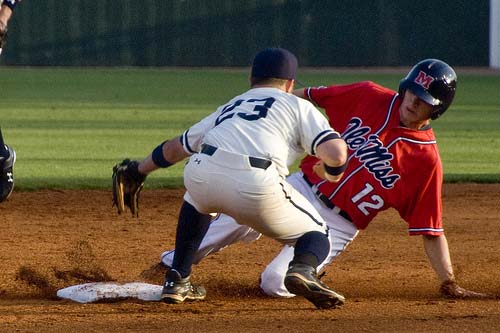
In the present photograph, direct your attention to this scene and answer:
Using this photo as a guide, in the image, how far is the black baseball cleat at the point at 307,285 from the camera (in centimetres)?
456

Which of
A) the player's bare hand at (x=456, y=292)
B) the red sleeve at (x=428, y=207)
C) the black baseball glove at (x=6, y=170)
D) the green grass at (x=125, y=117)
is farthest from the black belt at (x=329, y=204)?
the green grass at (x=125, y=117)

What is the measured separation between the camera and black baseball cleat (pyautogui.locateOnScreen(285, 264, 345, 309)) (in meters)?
4.56

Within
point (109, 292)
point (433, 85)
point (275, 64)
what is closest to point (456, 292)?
point (433, 85)

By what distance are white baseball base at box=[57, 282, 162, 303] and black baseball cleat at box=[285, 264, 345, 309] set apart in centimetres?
87

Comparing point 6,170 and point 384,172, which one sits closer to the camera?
point 384,172

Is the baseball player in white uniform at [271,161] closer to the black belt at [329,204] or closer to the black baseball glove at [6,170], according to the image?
the black belt at [329,204]

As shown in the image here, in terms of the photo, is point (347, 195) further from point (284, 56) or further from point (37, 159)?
point (37, 159)

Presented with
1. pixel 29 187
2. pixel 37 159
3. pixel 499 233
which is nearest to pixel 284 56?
pixel 499 233

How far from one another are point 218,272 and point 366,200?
111cm

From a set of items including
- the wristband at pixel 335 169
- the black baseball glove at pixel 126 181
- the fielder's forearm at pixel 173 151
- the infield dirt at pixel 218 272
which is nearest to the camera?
the wristband at pixel 335 169

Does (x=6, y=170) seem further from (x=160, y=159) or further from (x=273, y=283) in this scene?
(x=273, y=283)

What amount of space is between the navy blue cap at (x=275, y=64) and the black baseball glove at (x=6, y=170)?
3178 millimetres

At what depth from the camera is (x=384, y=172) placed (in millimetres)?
5316

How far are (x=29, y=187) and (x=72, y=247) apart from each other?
2.51m
